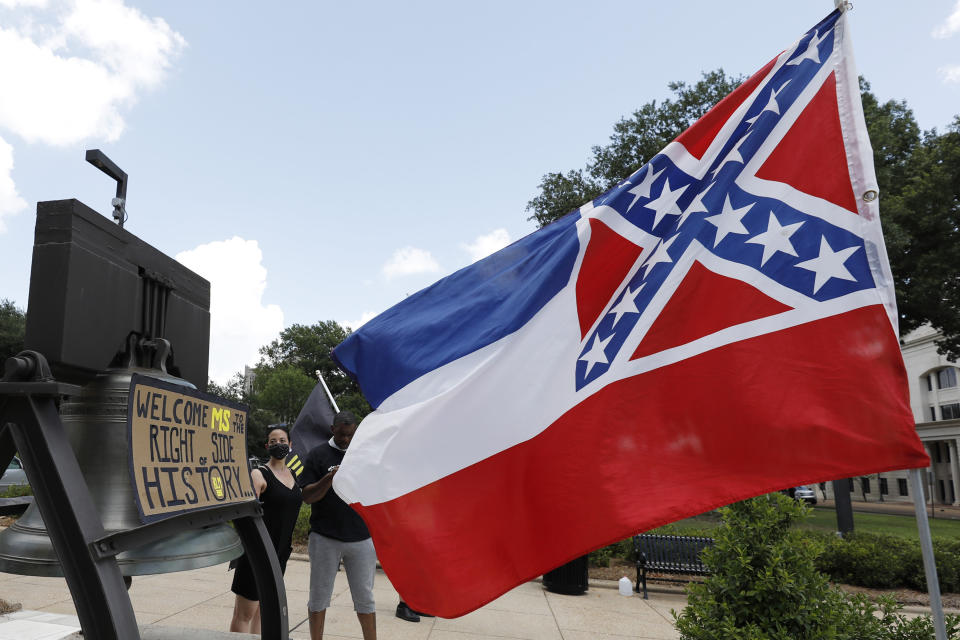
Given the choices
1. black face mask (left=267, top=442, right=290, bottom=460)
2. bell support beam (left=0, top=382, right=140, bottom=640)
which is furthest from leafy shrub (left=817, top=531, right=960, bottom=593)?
bell support beam (left=0, top=382, right=140, bottom=640)

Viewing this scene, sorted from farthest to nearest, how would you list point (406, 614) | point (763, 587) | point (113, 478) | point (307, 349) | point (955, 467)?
1. point (307, 349)
2. point (955, 467)
3. point (406, 614)
4. point (763, 587)
5. point (113, 478)

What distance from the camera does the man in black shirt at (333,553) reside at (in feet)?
15.9

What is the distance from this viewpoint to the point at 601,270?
3.19 m

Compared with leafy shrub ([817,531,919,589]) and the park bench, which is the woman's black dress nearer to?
the park bench

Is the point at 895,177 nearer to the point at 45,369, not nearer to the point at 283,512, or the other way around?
the point at 283,512

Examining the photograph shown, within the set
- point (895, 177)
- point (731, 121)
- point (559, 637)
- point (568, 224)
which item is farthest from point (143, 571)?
point (895, 177)

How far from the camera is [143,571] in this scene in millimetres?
2262

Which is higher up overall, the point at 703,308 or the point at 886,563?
the point at 703,308

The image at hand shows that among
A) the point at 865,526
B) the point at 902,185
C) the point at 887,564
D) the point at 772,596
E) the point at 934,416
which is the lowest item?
the point at 865,526

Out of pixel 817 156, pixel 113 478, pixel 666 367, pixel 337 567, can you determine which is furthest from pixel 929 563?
pixel 337 567

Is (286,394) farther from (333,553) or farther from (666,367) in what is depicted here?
(666,367)

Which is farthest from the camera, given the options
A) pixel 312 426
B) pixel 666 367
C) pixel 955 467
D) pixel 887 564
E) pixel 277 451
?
pixel 955 467

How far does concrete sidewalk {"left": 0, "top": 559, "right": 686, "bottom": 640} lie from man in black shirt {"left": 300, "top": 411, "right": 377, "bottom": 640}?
153cm

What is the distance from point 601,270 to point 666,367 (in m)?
0.59
